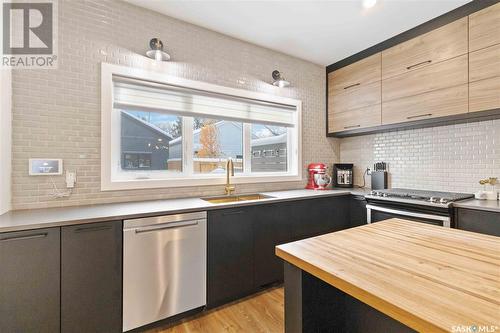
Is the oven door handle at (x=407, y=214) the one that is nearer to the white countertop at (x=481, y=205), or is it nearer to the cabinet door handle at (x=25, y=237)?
the white countertop at (x=481, y=205)

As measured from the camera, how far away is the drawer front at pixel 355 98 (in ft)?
9.59

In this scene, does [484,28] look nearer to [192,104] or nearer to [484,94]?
[484,94]

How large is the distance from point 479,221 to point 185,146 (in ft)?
8.91

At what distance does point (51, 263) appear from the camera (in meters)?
1.44

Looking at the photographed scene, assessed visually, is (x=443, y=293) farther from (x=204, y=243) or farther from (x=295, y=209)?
(x=295, y=209)

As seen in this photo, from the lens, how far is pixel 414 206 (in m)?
2.29

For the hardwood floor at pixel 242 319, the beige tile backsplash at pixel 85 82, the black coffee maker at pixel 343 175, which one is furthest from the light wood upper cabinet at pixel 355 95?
the hardwood floor at pixel 242 319

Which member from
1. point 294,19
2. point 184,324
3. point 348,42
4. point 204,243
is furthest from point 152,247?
point 348,42

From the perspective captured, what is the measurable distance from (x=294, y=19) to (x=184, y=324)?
296 centimetres

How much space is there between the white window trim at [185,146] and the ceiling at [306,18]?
0.62 m

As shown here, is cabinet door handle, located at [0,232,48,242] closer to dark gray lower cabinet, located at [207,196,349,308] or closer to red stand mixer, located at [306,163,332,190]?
dark gray lower cabinet, located at [207,196,349,308]

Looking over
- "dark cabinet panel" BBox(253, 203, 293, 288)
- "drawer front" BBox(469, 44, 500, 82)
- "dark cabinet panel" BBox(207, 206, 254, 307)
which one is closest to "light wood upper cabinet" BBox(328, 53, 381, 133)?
"drawer front" BBox(469, 44, 500, 82)

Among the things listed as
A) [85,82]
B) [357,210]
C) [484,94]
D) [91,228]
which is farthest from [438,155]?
[85,82]

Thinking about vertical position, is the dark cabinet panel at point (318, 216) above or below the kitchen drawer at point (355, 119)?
below
